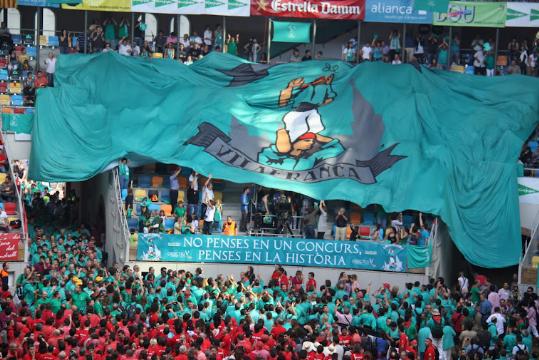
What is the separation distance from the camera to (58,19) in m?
45.2

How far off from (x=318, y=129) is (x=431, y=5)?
6265 mm

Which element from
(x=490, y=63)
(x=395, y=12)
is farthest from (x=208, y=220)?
(x=490, y=63)

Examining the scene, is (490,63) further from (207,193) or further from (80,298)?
(80,298)

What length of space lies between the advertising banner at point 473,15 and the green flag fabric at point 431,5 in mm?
189

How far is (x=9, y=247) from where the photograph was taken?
1328 inches

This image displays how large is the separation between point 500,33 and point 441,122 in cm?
676

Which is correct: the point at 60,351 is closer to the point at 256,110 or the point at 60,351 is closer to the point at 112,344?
the point at 112,344

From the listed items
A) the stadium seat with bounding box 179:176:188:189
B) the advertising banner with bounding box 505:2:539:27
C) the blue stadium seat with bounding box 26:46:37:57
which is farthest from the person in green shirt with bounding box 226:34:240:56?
the advertising banner with bounding box 505:2:539:27

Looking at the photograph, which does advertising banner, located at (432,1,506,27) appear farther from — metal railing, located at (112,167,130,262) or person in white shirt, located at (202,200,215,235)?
metal railing, located at (112,167,130,262)

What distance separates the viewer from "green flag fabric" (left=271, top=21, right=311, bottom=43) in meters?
43.4

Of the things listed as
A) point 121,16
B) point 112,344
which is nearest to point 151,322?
point 112,344

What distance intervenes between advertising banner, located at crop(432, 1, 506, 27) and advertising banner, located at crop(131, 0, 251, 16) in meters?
6.38

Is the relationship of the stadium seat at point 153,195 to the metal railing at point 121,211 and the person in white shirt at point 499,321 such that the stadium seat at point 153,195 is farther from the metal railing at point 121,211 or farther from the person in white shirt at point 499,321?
the person in white shirt at point 499,321

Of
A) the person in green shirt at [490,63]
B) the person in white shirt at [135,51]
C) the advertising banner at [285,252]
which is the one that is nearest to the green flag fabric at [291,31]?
the person in white shirt at [135,51]
